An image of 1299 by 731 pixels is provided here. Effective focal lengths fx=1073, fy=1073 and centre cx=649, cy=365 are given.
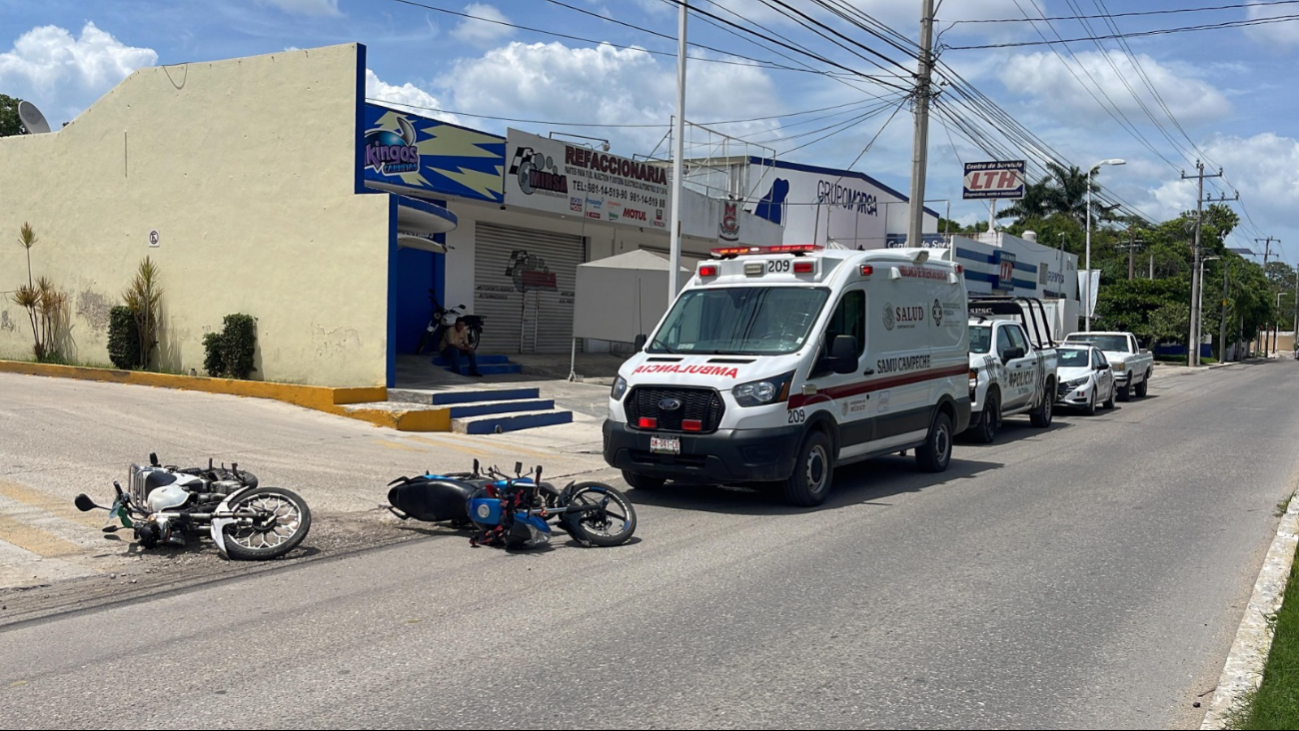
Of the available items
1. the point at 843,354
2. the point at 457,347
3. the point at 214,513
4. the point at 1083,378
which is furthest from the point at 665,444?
the point at 1083,378

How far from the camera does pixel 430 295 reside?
20.3m

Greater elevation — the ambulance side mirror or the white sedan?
the ambulance side mirror

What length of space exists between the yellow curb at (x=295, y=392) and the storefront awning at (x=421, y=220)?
2.77 m

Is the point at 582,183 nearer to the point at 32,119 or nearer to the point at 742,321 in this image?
the point at 32,119

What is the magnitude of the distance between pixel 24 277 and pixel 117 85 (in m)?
4.26

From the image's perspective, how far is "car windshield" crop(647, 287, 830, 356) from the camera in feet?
34.1

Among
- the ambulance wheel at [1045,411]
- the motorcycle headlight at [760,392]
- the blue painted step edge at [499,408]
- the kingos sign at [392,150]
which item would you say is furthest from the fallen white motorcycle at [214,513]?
the ambulance wheel at [1045,411]

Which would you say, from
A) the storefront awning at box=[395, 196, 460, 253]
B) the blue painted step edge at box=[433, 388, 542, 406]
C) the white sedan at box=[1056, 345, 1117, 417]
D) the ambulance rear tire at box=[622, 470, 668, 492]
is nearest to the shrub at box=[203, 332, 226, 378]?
the storefront awning at box=[395, 196, 460, 253]

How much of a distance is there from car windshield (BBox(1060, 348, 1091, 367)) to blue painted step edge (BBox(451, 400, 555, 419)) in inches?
447

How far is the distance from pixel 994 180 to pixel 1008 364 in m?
31.4

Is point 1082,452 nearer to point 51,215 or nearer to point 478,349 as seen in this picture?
point 478,349

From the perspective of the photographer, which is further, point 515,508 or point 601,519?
point 601,519

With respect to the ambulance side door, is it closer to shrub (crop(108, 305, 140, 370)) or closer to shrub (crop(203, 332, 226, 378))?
shrub (crop(203, 332, 226, 378))

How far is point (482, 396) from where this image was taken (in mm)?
16422
